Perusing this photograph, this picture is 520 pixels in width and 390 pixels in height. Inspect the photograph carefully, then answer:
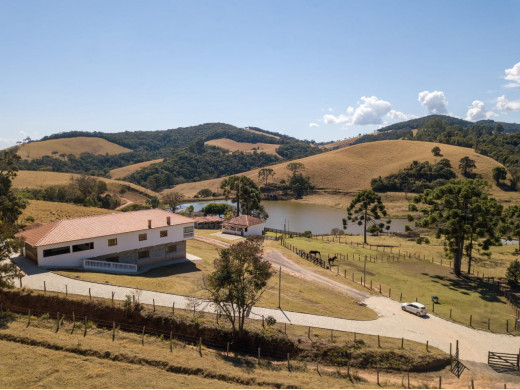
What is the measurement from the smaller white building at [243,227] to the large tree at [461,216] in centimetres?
3152

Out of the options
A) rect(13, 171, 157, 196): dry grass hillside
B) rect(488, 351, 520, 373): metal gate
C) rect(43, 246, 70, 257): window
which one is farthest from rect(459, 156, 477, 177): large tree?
rect(43, 246, 70, 257): window

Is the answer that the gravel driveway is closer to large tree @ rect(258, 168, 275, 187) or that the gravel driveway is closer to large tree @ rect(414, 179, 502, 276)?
large tree @ rect(414, 179, 502, 276)

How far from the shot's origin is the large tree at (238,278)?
24.2 m

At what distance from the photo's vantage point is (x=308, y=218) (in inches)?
4296

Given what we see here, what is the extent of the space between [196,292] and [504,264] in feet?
158

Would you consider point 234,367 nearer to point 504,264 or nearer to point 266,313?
point 266,313

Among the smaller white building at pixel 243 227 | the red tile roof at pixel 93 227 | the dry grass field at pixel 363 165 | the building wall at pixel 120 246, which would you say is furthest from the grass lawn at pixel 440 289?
the dry grass field at pixel 363 165

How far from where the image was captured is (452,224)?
153ft

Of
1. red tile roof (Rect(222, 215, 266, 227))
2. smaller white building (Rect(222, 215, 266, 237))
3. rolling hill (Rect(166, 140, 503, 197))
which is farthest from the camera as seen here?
rolling hill (Rect(166, 140, 503, 197))

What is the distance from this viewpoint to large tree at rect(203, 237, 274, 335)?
24.2 meters

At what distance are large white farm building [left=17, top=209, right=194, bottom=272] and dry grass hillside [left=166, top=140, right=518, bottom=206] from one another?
111886 mm

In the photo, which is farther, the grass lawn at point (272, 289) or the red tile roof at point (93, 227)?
the red tile roof at point (93, 227)

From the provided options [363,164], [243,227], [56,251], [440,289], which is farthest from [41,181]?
[363,164]

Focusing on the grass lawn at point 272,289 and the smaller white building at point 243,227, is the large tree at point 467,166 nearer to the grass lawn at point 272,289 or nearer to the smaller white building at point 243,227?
the smaller white building at point 243,227
